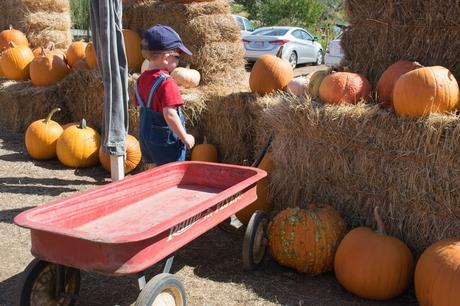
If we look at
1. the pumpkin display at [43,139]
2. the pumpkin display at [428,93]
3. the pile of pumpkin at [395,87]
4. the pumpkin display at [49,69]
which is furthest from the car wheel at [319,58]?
the pumpkin display at [428,93]

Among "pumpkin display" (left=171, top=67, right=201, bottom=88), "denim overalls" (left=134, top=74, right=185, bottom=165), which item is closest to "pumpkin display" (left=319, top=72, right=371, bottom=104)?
"denim overalls" (left=134, top=74, right=185, bottom=165)

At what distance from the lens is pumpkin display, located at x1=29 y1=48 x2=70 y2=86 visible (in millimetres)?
8188

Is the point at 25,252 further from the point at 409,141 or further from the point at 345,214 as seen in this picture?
the point at 409,141

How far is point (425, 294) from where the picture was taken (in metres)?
3.35

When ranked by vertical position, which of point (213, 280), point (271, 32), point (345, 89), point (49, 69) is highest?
point (345, 89)

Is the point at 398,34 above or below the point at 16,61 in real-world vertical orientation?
above

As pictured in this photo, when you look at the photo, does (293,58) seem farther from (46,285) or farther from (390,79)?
(46,285)

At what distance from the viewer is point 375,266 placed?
3.56 m

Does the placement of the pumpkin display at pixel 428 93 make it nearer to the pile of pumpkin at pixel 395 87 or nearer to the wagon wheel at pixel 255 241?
the pile of pumpkin at pixel 395 87

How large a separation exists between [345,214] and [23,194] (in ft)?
11.3

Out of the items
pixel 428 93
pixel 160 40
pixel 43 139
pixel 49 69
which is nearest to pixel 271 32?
pixel 49 69

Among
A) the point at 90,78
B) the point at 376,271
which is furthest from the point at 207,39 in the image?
the point at 376,271

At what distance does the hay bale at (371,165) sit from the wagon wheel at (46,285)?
205 cm

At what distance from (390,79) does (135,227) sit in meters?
2.28
